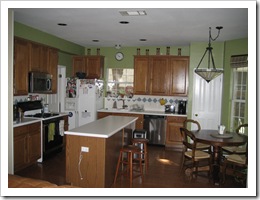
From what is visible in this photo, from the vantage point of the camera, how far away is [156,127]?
6082 mm

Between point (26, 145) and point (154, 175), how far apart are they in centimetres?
231

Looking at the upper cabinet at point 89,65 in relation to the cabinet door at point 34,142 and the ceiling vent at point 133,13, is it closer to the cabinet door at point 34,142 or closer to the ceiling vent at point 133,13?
the cabinet door at point 34,142

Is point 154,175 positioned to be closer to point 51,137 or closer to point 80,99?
point 51,137

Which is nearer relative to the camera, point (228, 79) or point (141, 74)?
point (228, 79)

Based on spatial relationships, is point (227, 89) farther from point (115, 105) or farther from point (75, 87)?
point (75, 87)

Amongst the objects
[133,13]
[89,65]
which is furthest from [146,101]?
[133,13]

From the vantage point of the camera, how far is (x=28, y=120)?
14.3ft

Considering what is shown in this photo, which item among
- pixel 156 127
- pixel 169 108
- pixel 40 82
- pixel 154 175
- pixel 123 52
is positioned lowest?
pixel 154 175

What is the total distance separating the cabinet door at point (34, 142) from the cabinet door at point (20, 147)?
0.10 meters

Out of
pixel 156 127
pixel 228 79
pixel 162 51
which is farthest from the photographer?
pixel 162 51

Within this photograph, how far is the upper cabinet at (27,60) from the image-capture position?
4.28m

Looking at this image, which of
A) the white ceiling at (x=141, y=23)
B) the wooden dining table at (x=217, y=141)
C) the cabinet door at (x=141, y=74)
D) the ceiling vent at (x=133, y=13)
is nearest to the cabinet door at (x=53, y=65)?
the white ceiling at (x=141, y=23)

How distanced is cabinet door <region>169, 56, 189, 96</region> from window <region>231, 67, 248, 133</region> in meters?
1.21

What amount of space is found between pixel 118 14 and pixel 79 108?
3.26 meters
